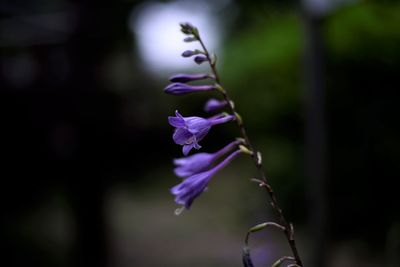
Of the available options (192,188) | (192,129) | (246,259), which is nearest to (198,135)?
(192,129)

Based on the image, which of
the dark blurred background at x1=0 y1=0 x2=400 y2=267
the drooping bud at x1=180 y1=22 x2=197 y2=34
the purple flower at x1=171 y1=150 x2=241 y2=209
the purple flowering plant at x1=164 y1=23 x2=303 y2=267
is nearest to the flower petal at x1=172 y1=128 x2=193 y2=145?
the purple flowering plant at x1=164 y1=23 x2=303 y2=267

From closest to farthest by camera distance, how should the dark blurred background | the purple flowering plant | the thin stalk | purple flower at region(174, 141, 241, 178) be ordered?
the thin stalk → the purple flowering plant → purple flower at region(174, 141, 241, 178) → the dark blurred background

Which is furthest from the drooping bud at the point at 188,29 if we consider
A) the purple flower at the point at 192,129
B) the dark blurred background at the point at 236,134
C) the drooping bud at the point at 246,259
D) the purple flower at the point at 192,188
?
the dark blurred background at the point at 236,134

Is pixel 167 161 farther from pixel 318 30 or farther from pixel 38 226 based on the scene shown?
pixel 318 30

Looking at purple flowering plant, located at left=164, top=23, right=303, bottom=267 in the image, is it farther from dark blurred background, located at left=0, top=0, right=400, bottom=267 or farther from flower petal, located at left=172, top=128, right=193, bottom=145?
dark blurred background, located at left=0, top=0, right=400, bottom=267

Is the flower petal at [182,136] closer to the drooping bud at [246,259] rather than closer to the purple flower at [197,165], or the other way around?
the purple flower at [197,165]
